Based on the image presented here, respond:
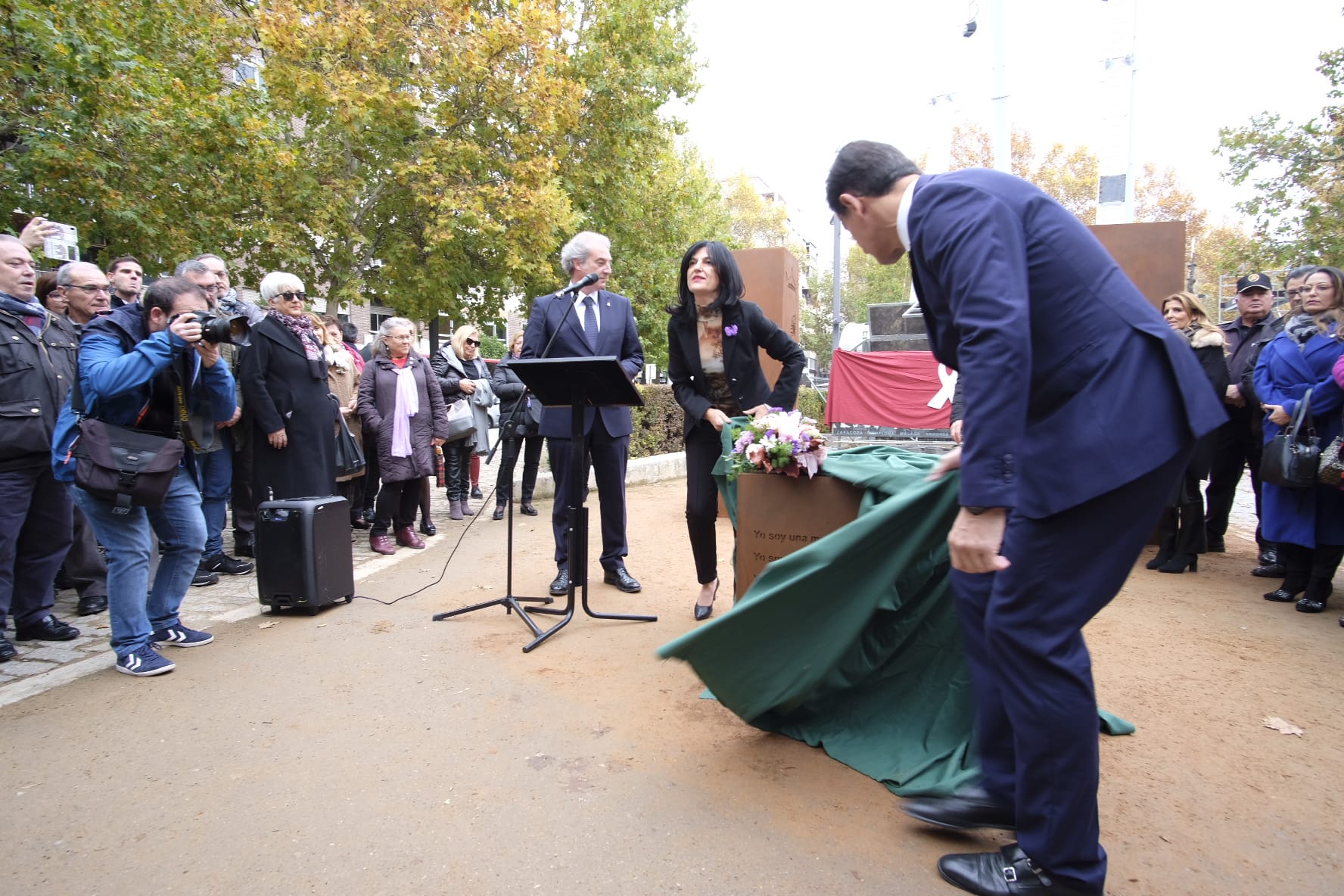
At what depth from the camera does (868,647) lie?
10.1 ft

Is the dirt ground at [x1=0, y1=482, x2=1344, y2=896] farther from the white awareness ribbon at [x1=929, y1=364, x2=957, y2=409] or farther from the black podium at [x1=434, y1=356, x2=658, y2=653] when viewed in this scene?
the white awareness ribbon at [x1=929, y1=364, x2=957, y2=409]

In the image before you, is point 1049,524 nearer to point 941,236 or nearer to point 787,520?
point 941,236

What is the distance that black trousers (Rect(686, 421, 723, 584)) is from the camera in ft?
15.0

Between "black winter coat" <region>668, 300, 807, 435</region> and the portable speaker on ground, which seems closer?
"black winter coat" <region>668, 300, 807, 435</region>

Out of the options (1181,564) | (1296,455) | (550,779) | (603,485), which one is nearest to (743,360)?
(603,485)

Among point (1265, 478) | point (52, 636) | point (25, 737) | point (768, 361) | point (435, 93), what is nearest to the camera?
point (25, 737)

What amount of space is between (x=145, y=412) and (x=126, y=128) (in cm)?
466

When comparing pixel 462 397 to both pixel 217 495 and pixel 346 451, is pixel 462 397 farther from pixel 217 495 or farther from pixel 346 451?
pixel 217 495

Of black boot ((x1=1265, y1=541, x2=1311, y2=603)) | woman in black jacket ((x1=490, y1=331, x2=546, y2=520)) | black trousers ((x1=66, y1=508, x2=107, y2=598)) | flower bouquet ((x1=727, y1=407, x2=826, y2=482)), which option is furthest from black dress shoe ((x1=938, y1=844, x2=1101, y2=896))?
black trousers ((x1=66, y1=508, x2=107, y2=598))

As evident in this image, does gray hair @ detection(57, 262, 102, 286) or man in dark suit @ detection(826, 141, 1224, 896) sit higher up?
gray hair @ detection(57, 262, 102, 286)

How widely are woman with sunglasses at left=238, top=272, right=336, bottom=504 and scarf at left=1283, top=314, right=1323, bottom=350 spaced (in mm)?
7064

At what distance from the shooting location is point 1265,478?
16.7ft

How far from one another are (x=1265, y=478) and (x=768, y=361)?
457cm

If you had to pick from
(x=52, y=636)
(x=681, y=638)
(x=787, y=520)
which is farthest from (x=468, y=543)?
(x=681, y=638)
